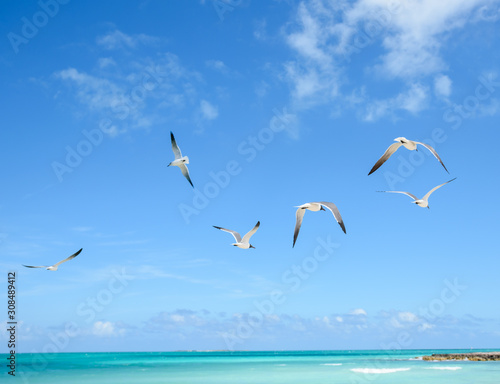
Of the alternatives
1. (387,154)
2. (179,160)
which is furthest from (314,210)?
(179,160)

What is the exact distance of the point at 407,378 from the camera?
104 ft

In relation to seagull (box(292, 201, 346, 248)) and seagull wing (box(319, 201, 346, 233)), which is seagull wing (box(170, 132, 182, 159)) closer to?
seagull (box(292, 201, 346, 248))

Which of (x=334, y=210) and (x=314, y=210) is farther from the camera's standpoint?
(x=314, y=210)

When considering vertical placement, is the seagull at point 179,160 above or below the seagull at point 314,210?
above

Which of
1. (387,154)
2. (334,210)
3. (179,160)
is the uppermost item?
(179,160)

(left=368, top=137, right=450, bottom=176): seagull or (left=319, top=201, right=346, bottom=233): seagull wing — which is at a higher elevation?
(left=368, top=137, right=450, bottom=176): seagull

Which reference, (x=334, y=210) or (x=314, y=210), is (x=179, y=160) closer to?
(x=314, y=210)

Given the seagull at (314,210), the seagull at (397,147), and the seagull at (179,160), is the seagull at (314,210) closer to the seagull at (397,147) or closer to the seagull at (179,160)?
the seagull at (397,147)

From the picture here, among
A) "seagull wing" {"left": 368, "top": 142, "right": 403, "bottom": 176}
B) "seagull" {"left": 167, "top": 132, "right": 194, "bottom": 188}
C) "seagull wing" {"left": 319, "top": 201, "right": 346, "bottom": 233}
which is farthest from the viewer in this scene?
"seagull" {"left": 167, "top": 132, "right": 194, "bottom": 188}

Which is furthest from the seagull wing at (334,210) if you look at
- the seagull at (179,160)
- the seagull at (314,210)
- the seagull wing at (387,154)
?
the seagull at (179,160)

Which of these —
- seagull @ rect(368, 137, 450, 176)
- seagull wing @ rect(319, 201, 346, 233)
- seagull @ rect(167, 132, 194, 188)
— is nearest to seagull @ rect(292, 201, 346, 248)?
seagull wing @ rect(319, 201, 346, 233)

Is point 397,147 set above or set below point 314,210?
above

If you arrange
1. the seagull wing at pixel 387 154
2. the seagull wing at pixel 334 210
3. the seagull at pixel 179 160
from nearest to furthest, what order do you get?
the seagull wing at pixel 334 210
the seagull wing at pixel 387 154
the seagull at pixel 179 160

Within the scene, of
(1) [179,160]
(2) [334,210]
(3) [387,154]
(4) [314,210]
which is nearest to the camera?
(2) [334,210]
